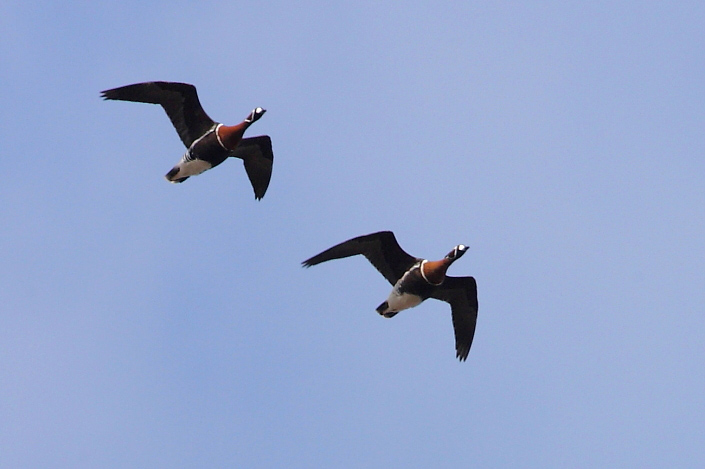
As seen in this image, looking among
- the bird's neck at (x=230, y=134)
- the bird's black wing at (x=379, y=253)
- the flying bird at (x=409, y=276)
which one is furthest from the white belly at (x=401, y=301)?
the bird's neck at (x=230, y=134)

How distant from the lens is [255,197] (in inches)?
1480

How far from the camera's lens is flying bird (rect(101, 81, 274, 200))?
112 ft

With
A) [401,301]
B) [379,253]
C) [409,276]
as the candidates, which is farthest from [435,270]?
[379,253]

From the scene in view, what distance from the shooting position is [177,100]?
34531 millimetres

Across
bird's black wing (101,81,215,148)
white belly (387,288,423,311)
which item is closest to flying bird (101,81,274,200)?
bird's black wing (101,81,215,148)

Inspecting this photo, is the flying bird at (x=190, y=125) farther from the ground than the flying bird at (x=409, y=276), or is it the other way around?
the flying bird at (x=190, y=125)

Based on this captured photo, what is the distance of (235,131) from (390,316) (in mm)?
7222

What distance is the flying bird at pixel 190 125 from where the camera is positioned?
3416 cm

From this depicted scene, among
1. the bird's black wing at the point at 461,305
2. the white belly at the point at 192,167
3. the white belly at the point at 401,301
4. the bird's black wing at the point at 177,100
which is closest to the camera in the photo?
the white belly at the point at 401,301

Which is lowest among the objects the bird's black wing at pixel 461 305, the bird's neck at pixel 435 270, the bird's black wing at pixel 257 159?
→ the bird's black wing at pixel 461 305

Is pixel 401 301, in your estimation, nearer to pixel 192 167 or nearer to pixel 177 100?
pixel 192 167

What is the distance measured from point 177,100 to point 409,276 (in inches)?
357

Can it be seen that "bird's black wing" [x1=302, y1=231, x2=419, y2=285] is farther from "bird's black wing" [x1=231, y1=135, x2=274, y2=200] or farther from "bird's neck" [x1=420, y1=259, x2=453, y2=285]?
"bird's black wing" [x1=231, y1=135, x2=274, y2=200]

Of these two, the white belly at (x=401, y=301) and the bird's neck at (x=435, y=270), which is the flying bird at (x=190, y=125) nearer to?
the white belly at (x=401, y=301)
